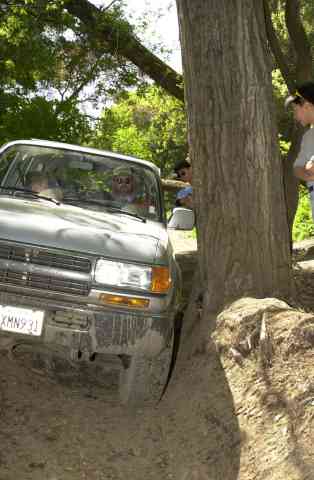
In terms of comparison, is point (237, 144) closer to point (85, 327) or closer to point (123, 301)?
point (123, 301)

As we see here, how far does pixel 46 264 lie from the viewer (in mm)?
4723

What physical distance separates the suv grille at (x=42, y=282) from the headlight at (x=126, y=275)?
5.6 inches

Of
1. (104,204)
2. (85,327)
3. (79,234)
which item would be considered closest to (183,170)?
(104,204)

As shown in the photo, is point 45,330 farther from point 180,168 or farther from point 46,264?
point 180,168

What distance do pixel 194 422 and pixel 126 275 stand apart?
1150 millimetres

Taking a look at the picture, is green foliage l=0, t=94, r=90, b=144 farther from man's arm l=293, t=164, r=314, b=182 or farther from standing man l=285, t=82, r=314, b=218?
man's arm l=293, t=164, r=314, b=182

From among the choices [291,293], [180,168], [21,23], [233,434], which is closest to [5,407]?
[233,434]

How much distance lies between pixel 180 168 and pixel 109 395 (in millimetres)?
3368

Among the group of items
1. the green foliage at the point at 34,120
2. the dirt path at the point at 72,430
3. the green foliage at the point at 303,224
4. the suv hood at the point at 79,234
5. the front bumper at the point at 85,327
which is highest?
the green foliage at the point at 34,120

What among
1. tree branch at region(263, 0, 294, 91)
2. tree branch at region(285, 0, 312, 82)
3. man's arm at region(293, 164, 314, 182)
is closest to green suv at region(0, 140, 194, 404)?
man's arm at region(293, 164, 314, 182)

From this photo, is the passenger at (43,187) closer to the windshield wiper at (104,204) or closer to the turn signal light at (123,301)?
the windshield wiper at (104,204)

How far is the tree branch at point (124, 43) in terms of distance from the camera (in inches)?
500

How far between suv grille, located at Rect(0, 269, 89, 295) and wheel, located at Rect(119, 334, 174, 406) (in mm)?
622

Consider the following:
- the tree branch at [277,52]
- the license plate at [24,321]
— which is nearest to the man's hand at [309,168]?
the license plate at [24,321]
